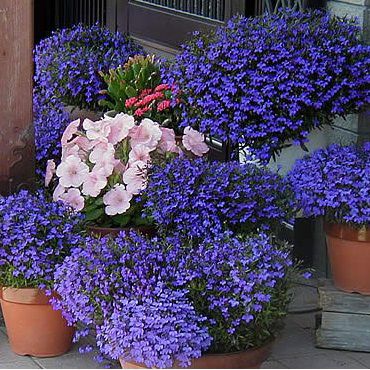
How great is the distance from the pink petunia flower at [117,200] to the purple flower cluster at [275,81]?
1.56 feet

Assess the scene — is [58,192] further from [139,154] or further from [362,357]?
[362,357]

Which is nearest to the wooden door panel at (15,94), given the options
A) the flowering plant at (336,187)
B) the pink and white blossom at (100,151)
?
the pink and white blossom at (100,151)

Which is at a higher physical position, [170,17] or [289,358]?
[170,17]

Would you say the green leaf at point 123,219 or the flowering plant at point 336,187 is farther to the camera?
the green leaf at point 123,219

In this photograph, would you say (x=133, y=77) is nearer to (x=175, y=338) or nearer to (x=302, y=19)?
(x=302, y=19)

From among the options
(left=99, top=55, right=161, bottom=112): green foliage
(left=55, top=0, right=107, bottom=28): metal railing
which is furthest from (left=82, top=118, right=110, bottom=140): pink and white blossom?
(left=55, top=0, right=107, bottom=28): metal railing

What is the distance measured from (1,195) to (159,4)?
8.27ft

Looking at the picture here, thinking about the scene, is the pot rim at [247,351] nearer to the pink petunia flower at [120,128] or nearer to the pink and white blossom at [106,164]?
the pink and white blossom at [106,164]

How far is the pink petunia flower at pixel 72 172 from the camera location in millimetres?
4605

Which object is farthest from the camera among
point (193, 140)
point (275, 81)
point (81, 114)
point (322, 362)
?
point (81, 114)

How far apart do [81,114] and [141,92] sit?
60cm

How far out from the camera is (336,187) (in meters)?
4.25

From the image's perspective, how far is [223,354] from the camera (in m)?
3.64

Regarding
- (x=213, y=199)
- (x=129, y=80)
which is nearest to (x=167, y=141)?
(x=213, y=199)
